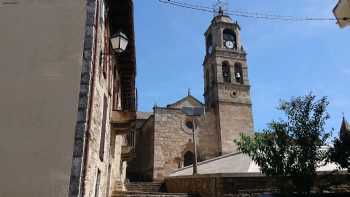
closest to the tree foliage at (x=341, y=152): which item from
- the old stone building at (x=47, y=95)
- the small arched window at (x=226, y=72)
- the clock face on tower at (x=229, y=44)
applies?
the old stone building at (x=47, y=95)

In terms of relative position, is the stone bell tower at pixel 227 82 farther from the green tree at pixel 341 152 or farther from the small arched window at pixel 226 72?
the green tree at pixel 341 152

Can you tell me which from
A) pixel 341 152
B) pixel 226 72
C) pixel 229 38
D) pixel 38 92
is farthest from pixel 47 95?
pixel 229 38

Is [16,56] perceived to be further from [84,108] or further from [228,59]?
[228,59]

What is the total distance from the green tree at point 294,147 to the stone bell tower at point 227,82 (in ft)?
66.8

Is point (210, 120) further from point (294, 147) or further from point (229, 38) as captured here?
point (294, 147)

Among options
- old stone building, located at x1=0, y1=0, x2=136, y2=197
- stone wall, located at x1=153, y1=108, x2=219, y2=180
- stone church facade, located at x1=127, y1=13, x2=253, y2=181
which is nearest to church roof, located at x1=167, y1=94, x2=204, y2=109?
stone church facade, located at x1=127, y1=13, x2=253, y2=181

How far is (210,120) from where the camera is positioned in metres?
29.7

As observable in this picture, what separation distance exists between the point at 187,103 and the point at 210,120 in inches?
175

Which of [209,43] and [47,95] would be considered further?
[209,43]

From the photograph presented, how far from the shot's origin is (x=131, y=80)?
12.2 meters

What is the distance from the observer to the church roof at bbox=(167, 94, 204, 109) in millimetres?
33016

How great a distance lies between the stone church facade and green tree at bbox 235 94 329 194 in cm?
1933

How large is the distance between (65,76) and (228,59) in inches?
1092

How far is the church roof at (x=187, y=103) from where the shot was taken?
108 ft
